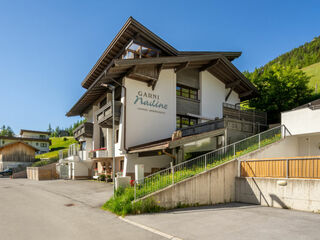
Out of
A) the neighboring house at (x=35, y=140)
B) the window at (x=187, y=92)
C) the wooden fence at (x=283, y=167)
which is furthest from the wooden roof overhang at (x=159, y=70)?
the neighboring house at (x=35, y=140)

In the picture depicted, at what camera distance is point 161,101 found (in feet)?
69.6

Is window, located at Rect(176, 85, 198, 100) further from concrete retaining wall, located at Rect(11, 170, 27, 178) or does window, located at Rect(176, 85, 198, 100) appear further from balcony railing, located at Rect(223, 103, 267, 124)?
concrete retaining wall, located at Rect(11, 170, 27, 178)

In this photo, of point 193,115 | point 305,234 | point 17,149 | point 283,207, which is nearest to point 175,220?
point 305,234

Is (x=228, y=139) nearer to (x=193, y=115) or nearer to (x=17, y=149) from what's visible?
(x=193, y=115)

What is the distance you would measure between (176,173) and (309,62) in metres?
89.7

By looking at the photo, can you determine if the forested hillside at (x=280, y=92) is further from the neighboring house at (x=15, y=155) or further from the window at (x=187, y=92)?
the neighboring house at (x=15, y=155)

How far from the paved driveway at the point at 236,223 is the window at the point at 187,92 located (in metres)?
13.4

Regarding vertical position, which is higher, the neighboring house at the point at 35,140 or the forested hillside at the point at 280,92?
the forested hillside at the point at 280,92

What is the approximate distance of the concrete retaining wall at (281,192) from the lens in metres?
11.0

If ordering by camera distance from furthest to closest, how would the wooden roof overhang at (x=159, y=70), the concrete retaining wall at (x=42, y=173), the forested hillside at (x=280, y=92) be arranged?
the concrete retaining wall at (x=42, y=173)
the forested hillside at (x=280, y=92)
the wooden roof overhang at (x=159, y=70)

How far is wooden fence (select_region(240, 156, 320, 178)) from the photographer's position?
11297 millimetres

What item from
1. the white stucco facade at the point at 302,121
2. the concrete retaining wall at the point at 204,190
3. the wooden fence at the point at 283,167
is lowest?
the concrete retaining wall at the point at 204,190

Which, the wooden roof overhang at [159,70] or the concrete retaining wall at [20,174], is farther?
the concrete retaining wall at [20,174]

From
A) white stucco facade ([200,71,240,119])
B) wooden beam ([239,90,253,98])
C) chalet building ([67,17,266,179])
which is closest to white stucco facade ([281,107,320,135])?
chalet building ([67,17,266,179])
